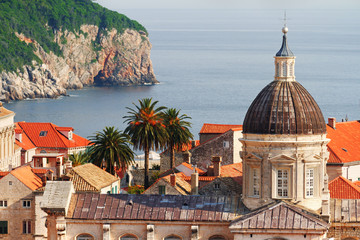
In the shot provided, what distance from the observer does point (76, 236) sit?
2928 inches

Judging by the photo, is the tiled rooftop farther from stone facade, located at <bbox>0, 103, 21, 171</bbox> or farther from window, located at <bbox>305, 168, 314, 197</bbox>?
stone facade, located at <bbox>0, 103, 21, 171</bbox>

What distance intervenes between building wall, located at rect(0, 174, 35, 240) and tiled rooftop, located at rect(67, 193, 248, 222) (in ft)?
117

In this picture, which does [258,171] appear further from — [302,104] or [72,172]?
[72,172]

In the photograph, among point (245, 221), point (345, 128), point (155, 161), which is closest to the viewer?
point (245, 221)

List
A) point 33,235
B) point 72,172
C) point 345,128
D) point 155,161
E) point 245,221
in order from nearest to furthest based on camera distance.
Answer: point 245,221
point 72,172
point 33,235
point 345,128
point 155,161

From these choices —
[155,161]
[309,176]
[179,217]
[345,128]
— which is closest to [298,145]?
[309,176]

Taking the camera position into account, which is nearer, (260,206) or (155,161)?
(260,206)

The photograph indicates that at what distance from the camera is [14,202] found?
111 metres

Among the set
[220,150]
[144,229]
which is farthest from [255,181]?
[220,150]

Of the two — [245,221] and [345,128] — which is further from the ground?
[345,128]

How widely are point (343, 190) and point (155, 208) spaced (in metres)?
23.5

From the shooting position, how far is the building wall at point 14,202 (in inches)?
4336

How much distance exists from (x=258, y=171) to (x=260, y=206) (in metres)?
2.19

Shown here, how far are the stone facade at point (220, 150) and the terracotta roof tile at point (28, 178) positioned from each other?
2475 cm
